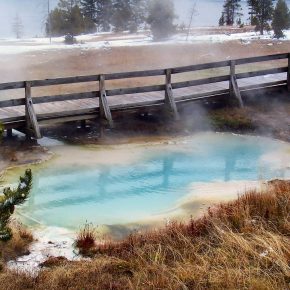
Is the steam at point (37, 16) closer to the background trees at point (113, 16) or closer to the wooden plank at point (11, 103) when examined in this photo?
the background trees at point (113, 16)

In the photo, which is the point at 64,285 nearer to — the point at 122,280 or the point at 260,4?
the point at 122,280

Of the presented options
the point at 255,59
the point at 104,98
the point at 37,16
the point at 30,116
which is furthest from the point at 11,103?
the point at 37,16

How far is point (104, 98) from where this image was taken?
521 inches

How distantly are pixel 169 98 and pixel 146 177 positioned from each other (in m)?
3.82

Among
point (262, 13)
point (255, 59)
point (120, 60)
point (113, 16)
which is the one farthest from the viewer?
point (113, 16)

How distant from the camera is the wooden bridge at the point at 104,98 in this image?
40.4ft

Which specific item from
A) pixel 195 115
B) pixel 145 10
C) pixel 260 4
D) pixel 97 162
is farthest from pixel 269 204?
pixel 145 10

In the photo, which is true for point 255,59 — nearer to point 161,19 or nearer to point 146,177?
point 146,177

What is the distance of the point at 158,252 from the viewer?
649 cm

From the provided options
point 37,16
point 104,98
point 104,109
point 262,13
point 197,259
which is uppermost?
point 37,16

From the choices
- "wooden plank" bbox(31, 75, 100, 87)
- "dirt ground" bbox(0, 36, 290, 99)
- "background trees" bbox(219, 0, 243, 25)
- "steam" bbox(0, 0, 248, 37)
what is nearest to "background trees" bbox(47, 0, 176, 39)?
"dirt ground" bbox(0, 36, 290, 99)

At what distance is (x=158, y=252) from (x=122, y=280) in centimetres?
69

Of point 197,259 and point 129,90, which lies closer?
point 197,259

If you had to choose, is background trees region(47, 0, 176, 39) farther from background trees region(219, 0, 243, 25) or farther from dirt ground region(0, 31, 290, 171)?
background trees region(219, 0, 243, 25)
